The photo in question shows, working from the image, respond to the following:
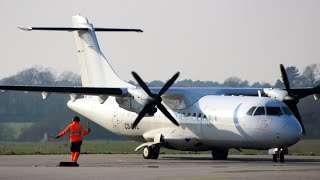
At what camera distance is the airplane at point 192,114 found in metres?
32.3

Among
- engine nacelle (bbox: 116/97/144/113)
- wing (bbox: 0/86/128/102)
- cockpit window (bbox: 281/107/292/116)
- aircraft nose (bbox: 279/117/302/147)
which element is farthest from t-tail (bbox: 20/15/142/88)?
aircraft nose (bbox: 279/117/302/147)

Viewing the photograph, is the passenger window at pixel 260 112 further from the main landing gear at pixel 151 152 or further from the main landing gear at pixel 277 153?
the main landing gear at pixel 151 152

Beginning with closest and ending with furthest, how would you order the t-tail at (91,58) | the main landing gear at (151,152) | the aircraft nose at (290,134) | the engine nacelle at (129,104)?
the aircraft nose at (290,134)
the main landing gear at (151,152)
the engine nacelle at (129,104)
the t-tail at (91,58)

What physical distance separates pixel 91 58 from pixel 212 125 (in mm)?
9479

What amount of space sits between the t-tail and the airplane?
0.06m

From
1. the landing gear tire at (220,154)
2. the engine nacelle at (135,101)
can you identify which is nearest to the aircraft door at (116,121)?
the engine nacelle at (135,101)

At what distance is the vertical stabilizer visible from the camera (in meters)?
40.6

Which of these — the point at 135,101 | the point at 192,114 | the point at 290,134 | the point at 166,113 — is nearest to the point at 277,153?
the point at 290,134

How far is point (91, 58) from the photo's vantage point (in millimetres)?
41344

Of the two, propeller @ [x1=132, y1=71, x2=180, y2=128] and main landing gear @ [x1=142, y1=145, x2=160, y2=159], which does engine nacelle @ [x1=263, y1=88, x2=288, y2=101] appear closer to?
propeller @ [x1=132, y1=71, x2=180, y2=128]

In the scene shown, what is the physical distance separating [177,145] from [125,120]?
336cm

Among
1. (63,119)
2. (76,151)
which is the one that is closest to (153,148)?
(76,151)

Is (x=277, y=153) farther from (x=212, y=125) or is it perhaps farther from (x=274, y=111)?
(x=212, y=125)

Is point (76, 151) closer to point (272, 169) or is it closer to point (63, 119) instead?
point (272, 169)
